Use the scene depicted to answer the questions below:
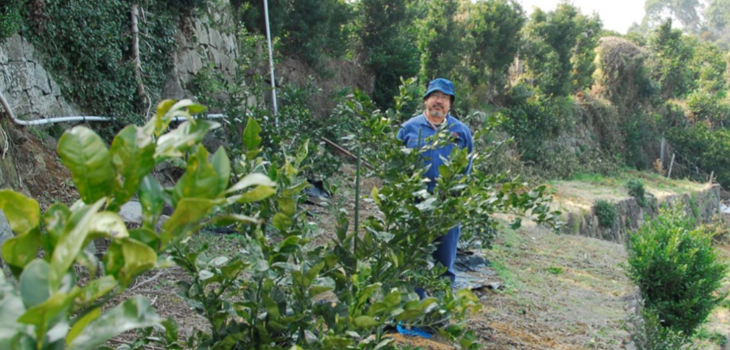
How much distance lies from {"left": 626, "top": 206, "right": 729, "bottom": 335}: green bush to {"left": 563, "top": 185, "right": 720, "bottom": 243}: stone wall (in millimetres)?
2615

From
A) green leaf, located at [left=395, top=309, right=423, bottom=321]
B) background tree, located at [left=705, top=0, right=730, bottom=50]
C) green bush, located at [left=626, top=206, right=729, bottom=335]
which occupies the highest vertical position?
background tree, located at [left=705, top=0, right=730, bottom=50]

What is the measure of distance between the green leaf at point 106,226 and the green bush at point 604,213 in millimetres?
13716

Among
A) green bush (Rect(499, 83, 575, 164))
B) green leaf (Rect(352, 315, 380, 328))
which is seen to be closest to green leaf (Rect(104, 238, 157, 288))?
green leaf (Rect(352, 315, 380, 328))

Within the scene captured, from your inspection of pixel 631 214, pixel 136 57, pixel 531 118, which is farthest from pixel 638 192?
pixel 136 57

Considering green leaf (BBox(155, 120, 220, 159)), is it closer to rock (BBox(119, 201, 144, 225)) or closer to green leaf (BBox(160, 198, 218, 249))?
green leaf (BBox(160, 198, 218, 249))

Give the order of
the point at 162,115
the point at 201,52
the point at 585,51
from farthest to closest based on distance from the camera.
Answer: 1. the point at 585,51
2. the point at 201,52
3. the point at 162,115

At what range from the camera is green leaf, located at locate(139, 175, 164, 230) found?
0.79m

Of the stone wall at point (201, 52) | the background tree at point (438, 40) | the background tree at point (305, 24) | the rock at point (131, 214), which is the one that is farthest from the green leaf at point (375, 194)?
the background tree at point (438, 40)

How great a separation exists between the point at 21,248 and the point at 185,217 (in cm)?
21

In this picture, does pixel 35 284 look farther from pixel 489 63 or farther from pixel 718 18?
pixel 718 18

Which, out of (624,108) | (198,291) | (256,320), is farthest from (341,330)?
(624,108)

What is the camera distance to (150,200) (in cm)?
79

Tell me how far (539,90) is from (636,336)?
14.8 m

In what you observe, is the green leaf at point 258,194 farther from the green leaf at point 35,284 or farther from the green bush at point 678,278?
the green bush at point 678,278
